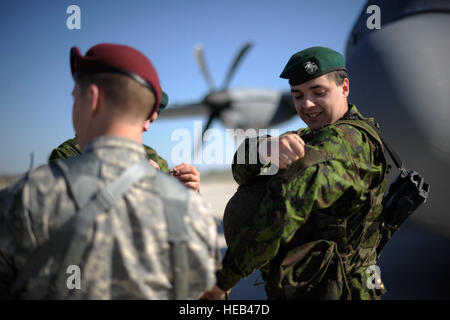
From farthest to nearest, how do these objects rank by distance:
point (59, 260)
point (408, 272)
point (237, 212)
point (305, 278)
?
point (408, 272), point (237, 212), point (305, 278), point (59, 260)

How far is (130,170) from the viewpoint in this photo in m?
1.06

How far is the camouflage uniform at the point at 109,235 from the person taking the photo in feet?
3.19

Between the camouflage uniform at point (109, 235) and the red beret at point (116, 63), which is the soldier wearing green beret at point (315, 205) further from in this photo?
the red beret at point (116, 63)

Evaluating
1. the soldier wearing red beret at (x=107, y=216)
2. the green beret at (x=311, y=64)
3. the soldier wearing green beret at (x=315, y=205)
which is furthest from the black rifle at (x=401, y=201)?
the soldier wearing red beret at (x=107, y=216)

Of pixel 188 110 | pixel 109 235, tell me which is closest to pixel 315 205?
pixel 109 235

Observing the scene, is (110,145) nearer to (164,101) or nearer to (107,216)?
(107,216)

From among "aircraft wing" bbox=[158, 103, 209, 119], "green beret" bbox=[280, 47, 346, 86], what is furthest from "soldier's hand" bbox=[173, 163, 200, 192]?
"aircraft wing" bbox=[158, 103, 209, 119]

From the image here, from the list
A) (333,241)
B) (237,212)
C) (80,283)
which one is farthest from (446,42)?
(80,283)

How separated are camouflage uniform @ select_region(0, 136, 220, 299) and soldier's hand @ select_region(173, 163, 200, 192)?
1.04m

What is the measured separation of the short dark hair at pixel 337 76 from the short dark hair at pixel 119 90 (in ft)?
3.64

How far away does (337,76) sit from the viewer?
1814 mm

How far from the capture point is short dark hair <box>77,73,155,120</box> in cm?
112

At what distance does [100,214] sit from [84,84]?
0.49 meters
